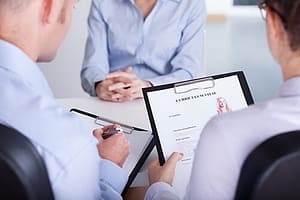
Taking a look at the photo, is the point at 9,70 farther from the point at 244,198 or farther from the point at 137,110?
the point at 137,110

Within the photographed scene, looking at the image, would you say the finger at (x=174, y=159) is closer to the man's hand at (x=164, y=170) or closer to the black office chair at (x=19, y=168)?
the man's hand at (x=164, y=170)

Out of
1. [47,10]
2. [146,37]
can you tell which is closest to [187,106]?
[47,10]

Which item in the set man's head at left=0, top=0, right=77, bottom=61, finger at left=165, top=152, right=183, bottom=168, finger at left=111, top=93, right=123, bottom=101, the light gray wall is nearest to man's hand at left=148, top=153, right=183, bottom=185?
finger at left=165, top=152, right=183, bottom=168

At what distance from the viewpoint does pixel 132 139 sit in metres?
1.43

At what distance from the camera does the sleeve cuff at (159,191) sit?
3.63 feet

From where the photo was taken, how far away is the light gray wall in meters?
3.36

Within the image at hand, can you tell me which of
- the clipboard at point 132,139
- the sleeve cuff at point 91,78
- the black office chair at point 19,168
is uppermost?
Result: the black office chair at point 19,168

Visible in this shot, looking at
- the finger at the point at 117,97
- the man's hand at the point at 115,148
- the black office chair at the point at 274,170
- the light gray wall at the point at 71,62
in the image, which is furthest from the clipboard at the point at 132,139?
the light gray wall at the point at 71,62

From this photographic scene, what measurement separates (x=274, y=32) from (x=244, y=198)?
0.30 metres

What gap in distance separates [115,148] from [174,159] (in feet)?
0.52

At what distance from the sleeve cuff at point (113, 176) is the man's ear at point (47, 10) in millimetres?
368

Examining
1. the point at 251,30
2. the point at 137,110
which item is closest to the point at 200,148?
the point at 137,110

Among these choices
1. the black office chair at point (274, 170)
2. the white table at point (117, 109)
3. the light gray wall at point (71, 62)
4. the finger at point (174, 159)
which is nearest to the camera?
the black office chair at point (274, 170)

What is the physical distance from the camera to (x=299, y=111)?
863 millimetres
